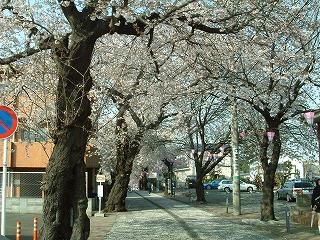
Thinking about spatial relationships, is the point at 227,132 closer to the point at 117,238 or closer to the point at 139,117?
the point at 139,117

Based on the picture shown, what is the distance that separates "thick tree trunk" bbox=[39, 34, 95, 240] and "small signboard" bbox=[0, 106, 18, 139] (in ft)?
2.95

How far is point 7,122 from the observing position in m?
8.30

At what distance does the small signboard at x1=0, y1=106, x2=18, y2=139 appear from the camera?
8.23m

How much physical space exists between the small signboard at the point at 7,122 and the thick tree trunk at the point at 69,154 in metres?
0.90

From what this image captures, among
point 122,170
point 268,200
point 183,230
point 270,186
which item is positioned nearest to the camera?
point 183,230

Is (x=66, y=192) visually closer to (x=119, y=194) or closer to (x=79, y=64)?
(x=79, y=64)

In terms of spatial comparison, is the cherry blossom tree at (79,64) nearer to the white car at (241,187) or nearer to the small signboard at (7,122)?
the small signboard at (7,122)

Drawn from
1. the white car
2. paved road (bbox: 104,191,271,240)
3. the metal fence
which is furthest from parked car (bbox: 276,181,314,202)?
the white car

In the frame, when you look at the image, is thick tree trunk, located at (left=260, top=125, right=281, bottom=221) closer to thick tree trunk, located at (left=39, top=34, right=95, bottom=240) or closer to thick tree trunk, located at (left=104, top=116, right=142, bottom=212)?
thick tree trunk, located at (left=104, top=116, right=142, bottom=212)

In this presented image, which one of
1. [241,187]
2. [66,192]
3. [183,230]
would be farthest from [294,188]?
[66,192]

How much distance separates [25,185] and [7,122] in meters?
17.1

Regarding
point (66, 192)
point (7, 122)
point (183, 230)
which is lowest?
point (183, 230)

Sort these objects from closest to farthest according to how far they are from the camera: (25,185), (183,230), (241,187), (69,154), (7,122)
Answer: (7,122), (69,154), (183,230), (25,185), (241,187)

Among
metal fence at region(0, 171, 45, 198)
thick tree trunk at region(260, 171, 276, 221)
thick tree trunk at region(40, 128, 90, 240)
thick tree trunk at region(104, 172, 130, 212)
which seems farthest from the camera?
thick tree trunk at region(104, 172, 130, 212)
